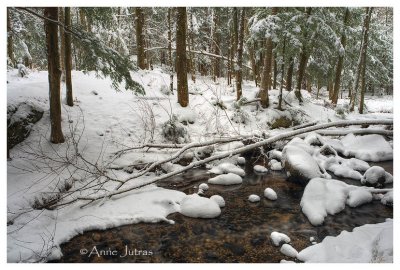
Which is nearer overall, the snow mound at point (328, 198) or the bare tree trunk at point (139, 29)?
the snow mound at point (328, 198)

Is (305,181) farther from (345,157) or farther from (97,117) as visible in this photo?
(97,117)

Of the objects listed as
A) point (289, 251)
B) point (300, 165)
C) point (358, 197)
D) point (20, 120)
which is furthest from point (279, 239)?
point (20, 120)

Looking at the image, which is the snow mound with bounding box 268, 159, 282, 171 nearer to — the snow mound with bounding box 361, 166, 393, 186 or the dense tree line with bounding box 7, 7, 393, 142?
the snow mound with bounding box 361, 166, 393, 186

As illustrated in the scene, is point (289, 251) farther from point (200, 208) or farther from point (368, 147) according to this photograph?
point (368, 147)

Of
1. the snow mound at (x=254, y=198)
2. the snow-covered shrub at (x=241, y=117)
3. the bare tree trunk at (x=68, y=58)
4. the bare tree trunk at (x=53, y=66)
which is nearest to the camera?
the snow mound at (x=254, y=198)

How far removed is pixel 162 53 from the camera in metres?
21.8

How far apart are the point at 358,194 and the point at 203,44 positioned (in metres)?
16.8

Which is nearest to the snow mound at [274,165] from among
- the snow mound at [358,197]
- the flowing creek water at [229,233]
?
the flowing creek water at [229,233]

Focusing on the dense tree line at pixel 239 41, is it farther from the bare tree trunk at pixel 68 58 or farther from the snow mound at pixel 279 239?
the snow mound at pixel 279 239

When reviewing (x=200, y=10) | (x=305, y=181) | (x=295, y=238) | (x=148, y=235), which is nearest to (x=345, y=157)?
(x=305, y=181)

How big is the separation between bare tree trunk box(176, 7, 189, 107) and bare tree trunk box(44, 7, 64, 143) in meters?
4.06

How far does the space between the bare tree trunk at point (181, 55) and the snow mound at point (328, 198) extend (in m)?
5.67

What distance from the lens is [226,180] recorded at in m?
6.23

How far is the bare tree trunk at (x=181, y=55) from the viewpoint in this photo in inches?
355
